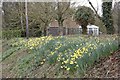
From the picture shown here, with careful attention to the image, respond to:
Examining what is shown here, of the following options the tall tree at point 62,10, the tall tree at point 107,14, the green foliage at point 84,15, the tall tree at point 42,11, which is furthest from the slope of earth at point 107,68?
the tall tree at point 42,11

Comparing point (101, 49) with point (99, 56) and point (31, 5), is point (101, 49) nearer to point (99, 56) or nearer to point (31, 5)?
point (99, 56)

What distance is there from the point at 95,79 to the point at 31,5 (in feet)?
57.2

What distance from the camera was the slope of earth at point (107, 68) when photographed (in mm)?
3954

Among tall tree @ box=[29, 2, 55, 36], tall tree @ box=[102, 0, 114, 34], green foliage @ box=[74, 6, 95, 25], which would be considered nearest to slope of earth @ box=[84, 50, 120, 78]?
tall tree @ box=[102, 0, 114, 34]

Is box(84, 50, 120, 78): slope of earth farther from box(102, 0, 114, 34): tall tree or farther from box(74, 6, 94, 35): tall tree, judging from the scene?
box(74, 6, 94, 35): tall tree

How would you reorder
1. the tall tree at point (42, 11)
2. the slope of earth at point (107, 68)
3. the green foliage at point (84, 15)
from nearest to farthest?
the slope of earth at point (107, 68), the green foliage at point (84, 15), the tall tree at point (42, 11)

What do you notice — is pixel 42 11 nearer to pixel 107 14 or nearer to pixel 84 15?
pixel 84 15

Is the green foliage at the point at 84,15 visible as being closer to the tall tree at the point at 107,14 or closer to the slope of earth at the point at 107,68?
the tall tree at the point at 107,14

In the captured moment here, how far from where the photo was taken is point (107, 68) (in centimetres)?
417

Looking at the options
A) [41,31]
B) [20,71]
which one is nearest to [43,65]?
[20,71]

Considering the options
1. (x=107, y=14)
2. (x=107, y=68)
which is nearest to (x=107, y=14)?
(x=107, y=14)

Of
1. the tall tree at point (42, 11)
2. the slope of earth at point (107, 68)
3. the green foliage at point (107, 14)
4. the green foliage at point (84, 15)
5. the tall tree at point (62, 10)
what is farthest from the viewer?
the tall tree at point (42, 11)

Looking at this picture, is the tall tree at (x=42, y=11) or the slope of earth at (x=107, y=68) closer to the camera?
the slope of earth at (x=107, y=68)

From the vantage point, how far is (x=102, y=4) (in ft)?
53.3
